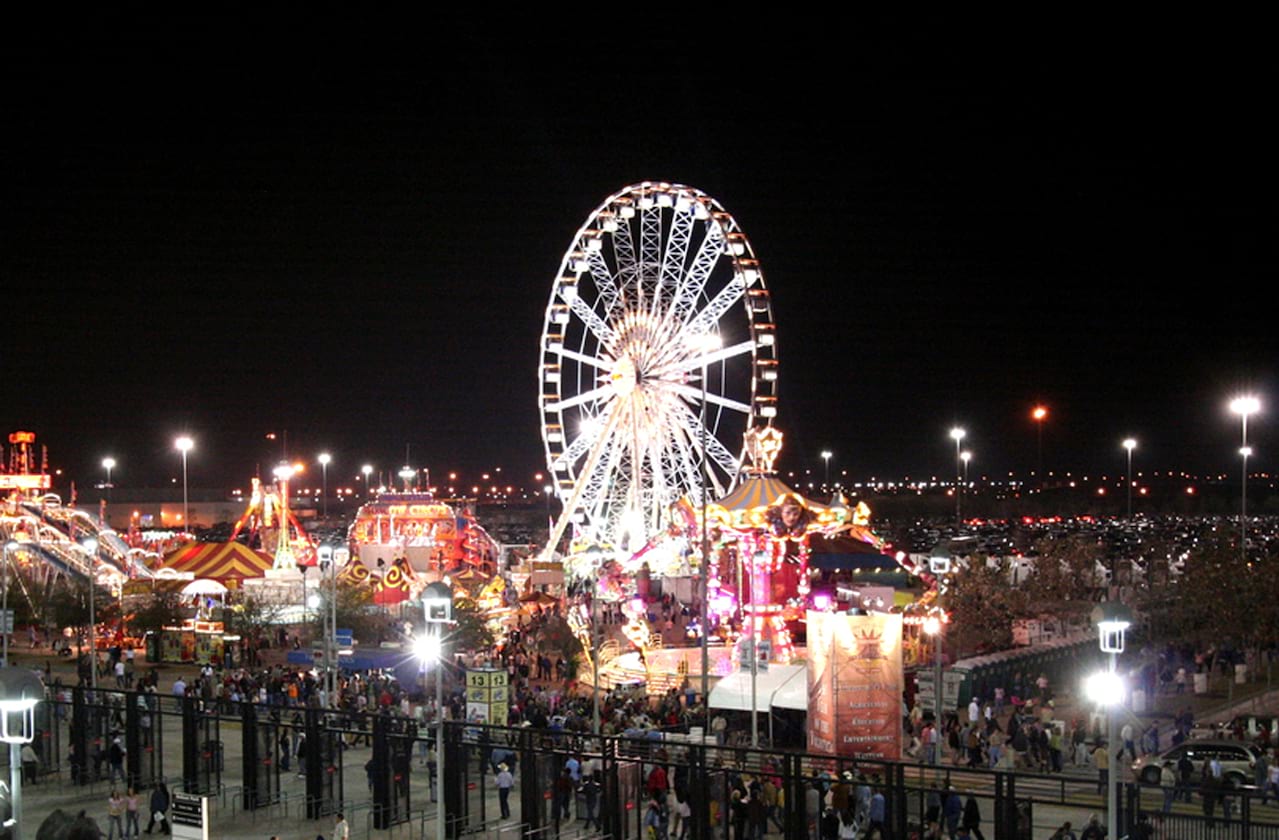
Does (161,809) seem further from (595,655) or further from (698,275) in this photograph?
(698,275)

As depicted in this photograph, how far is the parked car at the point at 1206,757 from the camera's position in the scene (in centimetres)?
2373

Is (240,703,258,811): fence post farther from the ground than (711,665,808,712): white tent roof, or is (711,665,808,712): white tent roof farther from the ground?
(711,665,808,712): white tent roof

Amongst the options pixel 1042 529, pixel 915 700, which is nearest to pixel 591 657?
pixel 915 700

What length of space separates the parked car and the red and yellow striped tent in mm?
37157

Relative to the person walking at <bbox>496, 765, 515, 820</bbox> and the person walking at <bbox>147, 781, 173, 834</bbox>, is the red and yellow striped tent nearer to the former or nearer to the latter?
the person walking at <bbox>147, 781, 173, 834</bbox>

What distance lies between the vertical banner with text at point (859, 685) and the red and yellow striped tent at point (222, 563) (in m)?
34.6

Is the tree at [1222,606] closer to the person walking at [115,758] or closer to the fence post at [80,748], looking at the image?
the person walking at [115,758]

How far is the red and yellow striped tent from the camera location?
175 ft

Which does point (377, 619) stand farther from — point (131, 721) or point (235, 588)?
point (131, 721)

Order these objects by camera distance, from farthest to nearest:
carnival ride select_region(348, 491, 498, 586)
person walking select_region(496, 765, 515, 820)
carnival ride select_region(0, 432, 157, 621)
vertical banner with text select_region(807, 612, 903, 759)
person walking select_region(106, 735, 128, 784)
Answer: carnival ride select_region(348, 491, 498, 586) < carnival ride select_region(0, 432, 157, 621) < person walking select_region(106, 735, 128, 784) < vertical banner with text select_region(807, 612, 903, 759) < person walking select_region(496, 765, 515, 820)

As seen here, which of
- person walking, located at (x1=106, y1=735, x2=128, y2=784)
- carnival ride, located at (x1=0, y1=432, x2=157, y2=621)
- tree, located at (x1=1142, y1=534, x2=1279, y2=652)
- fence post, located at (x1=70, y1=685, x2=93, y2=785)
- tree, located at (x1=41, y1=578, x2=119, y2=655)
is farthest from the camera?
carnival ride, located at (x1=0, y1=432, x2=157, y2=621)

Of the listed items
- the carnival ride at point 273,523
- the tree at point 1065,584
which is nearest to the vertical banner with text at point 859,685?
the tree at point 1065,584

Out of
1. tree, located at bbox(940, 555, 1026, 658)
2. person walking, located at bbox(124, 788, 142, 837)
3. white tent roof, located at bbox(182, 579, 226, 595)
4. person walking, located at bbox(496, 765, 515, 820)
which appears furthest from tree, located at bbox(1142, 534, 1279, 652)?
white tent roof, located at bbox(182, 579, 226, 595)

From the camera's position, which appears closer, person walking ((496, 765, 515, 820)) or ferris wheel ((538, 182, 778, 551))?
person walking ((496, 765, 515, 820))
